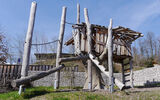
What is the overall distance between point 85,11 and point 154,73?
10.8 m

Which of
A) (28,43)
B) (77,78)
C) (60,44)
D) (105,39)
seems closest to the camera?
(28,43)

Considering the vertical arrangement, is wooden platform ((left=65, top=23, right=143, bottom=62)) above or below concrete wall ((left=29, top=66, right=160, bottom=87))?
above

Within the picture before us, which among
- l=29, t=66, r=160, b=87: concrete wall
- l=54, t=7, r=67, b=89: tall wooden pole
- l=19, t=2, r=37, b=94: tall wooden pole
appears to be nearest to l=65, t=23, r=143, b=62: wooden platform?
l=54, t=7, r=67, b=89: tall wooden pole

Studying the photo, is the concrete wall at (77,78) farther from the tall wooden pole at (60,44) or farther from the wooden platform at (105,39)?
the tall wooden pole at (60,44)

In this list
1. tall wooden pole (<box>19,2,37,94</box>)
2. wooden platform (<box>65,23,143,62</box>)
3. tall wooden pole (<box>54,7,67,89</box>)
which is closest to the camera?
tall wooden pole (<box>19,2,37,94</box>)

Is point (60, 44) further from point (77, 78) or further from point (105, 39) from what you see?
point (77, 78)

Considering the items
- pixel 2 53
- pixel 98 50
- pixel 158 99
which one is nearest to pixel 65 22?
pixel 98 50

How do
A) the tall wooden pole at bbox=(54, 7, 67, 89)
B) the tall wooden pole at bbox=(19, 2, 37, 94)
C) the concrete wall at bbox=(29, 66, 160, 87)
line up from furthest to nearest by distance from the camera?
the concrete wall at bbox=(29, 66, 160, 87), the tall wooden pole at bbox=(54, 7, 67, 89), the tall wooden pole at bbox=(19, 2, 37, 94)

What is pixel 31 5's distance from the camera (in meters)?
7.88

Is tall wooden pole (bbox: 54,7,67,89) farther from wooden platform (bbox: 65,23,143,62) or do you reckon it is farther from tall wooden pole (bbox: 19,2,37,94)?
tall wooden pole (bbox: 19,2,37,94)

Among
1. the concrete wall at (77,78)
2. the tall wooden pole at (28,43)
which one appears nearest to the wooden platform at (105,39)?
the tall wooden pole at (28,43)

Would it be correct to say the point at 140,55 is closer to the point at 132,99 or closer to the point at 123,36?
the point at 123,36

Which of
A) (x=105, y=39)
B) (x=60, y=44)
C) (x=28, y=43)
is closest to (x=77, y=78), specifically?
(x=105, y=39)

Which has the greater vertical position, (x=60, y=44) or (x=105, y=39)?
(x=105, y=39)
